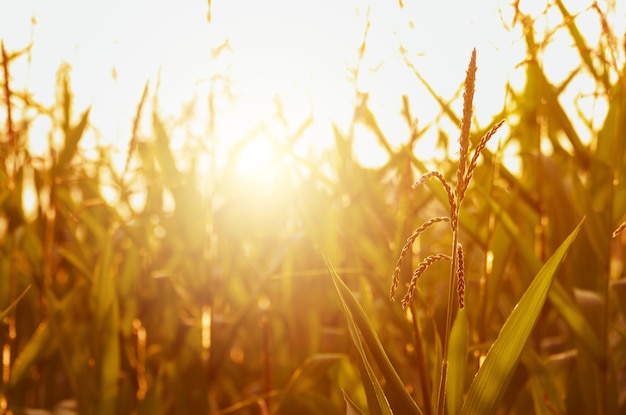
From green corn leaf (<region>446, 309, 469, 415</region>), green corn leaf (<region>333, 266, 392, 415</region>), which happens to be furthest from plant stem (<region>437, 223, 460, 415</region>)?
green corn leaf (<region>446, 309, 469, 415</region>)

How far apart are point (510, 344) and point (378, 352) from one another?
0.45ft

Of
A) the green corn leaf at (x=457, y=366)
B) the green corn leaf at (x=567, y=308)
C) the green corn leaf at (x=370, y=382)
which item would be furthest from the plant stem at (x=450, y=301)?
the green corn leaf at (x=567, y=308)

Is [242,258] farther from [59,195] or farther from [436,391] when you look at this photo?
[436,391]

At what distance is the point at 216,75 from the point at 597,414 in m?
1.06

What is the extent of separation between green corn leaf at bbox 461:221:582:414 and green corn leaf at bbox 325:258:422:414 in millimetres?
67

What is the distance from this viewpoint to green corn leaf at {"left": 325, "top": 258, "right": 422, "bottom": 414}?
0.69m

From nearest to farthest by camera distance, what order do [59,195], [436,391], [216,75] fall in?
[436,391]
[216,75]
[59,195]

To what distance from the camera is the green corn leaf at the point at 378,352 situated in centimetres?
69

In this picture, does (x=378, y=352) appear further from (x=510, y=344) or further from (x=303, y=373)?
(x=303, y=373)

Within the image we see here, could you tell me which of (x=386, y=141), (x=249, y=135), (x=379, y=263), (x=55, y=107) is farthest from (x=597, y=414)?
(x=55, y=107)

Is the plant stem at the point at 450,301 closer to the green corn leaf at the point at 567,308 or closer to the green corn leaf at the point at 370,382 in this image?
the green corn leaf at the point at 370,382

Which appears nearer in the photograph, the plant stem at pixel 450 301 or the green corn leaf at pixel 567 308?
the plant stem at pixel 450 301

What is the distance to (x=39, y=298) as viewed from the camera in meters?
1.75

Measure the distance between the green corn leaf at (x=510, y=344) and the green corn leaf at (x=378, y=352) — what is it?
7 centimetres
